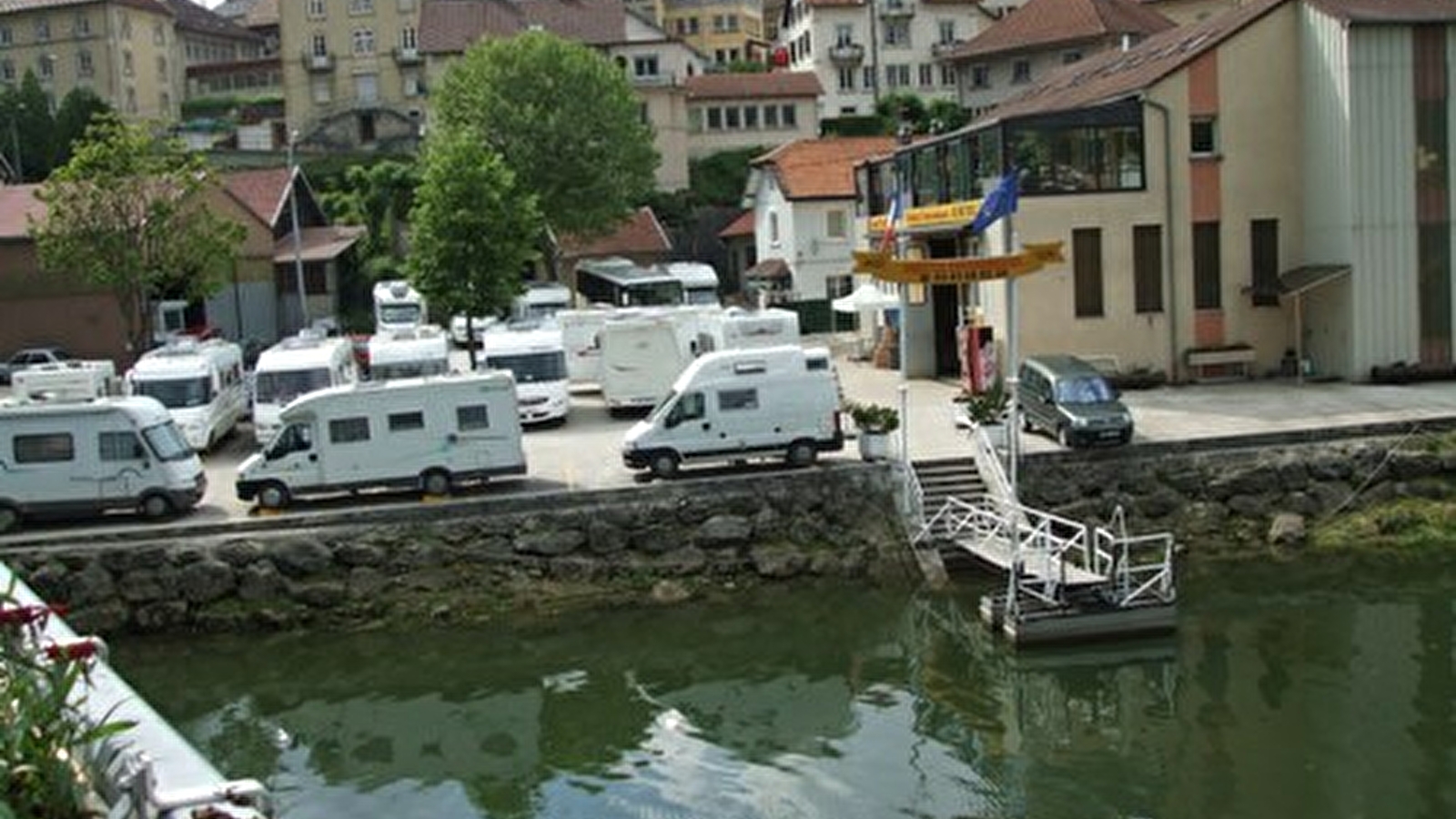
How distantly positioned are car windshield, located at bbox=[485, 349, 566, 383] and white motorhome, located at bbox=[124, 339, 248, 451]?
5862 millimetres

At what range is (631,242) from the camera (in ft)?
220

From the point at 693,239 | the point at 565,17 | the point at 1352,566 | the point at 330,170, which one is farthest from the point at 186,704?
the point at 565,17

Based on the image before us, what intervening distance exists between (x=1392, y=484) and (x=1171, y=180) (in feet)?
29.4

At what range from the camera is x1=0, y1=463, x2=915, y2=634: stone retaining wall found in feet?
77.5

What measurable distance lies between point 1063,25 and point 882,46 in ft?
49.2

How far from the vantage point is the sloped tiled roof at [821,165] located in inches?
2180

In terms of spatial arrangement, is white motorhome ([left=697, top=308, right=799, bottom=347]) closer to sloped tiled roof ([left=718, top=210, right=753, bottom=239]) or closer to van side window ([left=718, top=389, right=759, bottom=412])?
van side window ([left=718, top=389, right=759, bottom=412])

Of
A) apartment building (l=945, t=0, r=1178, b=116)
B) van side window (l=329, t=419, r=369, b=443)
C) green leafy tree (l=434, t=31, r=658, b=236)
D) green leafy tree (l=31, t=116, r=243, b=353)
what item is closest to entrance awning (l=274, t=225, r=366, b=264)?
green leafy tree (l=434, t=31, r=658, b=236)

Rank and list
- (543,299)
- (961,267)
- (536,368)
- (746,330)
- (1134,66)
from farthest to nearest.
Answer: (543,299) → (1134,66) → (746,330) → (536,368) → (961,267)

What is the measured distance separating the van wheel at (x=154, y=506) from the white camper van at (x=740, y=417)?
7.73 m

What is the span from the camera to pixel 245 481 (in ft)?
82.5

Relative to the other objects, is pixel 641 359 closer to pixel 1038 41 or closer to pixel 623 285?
pixel 623 285

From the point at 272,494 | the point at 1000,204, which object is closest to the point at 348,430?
the point at 272,494

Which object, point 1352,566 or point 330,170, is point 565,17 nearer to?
point 330,170
